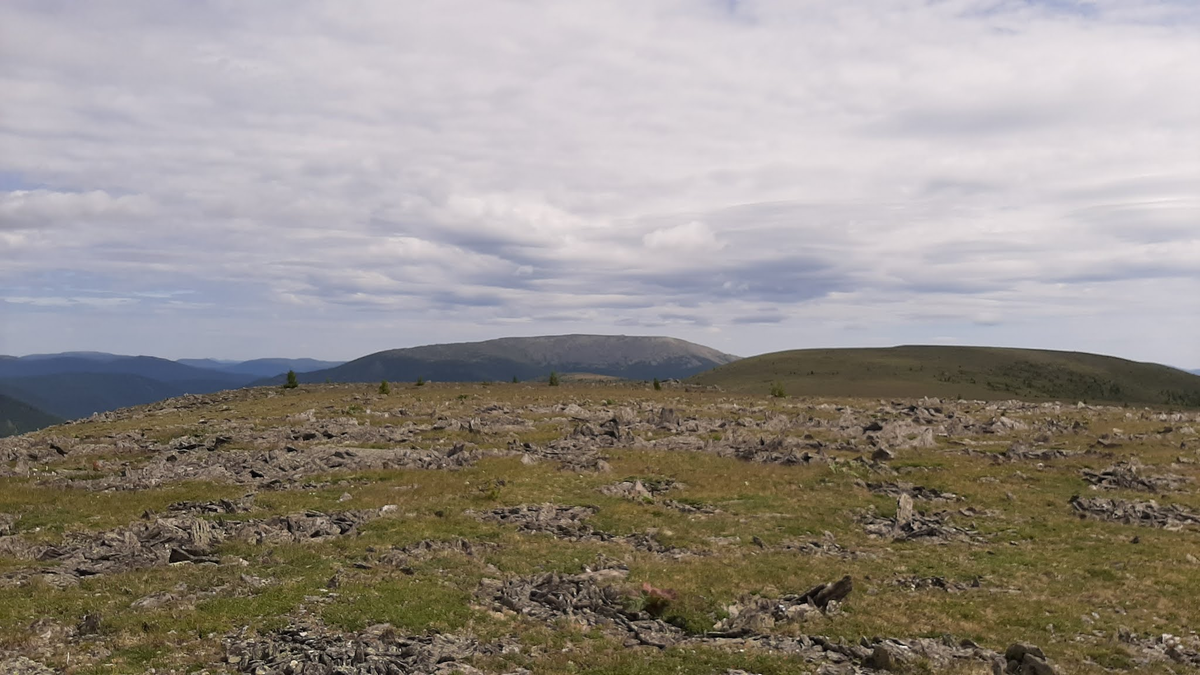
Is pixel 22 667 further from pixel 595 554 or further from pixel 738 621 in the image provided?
pixel 738 621

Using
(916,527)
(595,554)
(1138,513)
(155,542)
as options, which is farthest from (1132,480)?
(155,542)

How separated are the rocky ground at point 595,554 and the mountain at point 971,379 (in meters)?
92.4

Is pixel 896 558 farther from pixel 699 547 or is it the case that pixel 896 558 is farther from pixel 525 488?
pixel 525 488

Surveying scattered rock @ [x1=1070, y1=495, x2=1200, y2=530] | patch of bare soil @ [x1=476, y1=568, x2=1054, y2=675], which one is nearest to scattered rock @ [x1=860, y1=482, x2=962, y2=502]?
scattered rock @ [x1=1070, y1=495, x2=1200, y2=530]

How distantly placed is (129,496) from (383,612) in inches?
1051

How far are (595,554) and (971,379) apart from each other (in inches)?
6466

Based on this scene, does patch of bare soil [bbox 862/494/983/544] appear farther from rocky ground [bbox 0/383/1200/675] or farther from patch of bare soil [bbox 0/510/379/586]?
patch of bare soil [bbox 0/510/379/586]

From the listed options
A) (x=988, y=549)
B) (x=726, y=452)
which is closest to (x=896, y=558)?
(x=988, y=549)

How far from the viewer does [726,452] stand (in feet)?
181

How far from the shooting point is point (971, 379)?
16688 cm

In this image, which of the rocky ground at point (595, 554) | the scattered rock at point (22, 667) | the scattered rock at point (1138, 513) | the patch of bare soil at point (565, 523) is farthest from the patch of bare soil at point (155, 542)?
the scattered rock at point (1138, 513)

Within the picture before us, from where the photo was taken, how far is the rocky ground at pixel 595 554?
61.6ft

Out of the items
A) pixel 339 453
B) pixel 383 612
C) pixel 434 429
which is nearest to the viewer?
pixel 383 612

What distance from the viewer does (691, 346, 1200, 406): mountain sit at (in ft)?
495
